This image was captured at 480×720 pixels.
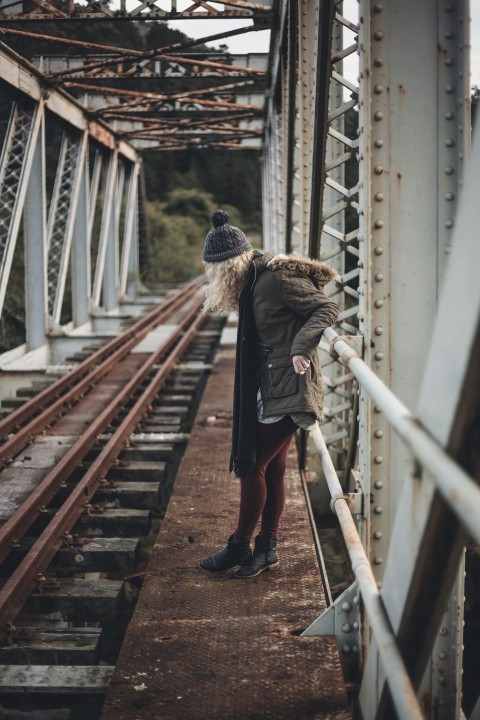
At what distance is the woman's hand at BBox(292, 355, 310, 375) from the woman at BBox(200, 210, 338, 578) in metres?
0.04

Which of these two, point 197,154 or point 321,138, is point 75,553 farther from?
point 197,154

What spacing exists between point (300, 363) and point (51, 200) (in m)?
11.8

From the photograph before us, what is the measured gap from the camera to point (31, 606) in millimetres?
4121

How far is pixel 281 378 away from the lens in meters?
3.52

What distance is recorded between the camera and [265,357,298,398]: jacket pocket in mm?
3498

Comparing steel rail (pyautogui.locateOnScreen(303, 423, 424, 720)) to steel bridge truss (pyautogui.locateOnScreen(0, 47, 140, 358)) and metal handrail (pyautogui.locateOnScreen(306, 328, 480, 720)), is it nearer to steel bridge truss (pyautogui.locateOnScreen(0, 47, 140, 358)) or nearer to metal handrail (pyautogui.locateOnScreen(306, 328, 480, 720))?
metal handrail (pyautogui.locateOnScreen(306, 328, 480, 720))

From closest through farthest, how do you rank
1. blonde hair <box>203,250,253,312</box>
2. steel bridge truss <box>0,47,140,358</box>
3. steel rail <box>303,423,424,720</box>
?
steel rail <box>303,423,424,720</box>
blonde hair <box>203,250,253,312</box>
steel bridge truss <box>0,47,140,358</box>

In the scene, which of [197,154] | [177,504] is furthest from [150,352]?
[197,154]

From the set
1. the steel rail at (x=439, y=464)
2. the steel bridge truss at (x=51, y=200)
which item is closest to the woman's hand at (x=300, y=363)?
the steel rail at (x=439, y=464)

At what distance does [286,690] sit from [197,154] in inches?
2276

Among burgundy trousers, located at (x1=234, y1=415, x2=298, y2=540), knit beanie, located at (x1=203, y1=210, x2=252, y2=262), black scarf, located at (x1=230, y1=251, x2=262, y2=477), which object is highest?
knit beanie, located at (x1=203, y1=210, x2=252, y2=262)

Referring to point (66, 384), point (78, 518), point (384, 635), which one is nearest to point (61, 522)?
point (78, 518)

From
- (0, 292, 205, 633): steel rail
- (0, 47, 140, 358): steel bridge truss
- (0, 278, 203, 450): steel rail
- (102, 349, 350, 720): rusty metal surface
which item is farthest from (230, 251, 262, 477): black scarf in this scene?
(0, 47, 140, 358): steel bridge truss

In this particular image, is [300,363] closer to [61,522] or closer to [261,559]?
[261,559]
